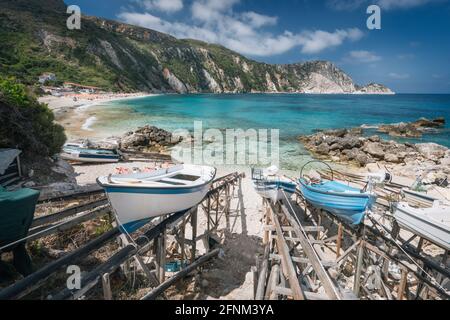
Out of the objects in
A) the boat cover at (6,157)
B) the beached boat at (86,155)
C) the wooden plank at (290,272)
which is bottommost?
the wooden plank at (290,272)

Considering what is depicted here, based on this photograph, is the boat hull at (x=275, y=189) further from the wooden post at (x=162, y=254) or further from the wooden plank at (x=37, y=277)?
the wooden plank at (x=37, y=277)

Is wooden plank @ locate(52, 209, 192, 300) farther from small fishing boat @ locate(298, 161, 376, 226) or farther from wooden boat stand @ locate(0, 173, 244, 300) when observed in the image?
small fishing boat @ locate(298, 161, 376, 226)

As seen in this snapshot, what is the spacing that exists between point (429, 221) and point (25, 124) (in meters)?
19.4

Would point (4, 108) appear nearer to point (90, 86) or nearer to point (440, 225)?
point (440, 225)

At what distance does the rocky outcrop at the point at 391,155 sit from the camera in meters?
24.0

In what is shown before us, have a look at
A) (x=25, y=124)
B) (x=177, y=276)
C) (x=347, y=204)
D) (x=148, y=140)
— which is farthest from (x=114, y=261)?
(x=148, y=140)

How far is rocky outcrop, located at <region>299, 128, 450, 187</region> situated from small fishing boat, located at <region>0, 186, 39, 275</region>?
87.2ft

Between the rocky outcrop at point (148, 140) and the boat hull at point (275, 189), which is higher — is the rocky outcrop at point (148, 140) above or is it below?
above

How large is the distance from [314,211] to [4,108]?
1686cm

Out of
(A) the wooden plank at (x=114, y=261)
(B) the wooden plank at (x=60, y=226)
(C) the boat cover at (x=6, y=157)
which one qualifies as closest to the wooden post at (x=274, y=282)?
(A) the wooden plank at (x=114, y=261)

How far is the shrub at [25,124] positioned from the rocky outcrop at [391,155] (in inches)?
1016

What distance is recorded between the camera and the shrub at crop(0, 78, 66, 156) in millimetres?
12903

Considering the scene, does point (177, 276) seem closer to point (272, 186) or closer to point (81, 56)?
point (272, 186)

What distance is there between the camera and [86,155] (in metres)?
21.6
